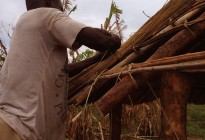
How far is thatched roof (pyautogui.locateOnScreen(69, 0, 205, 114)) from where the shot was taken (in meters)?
1.78

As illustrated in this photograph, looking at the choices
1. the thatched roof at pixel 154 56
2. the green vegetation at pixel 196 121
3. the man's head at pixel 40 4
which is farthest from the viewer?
the green vegetation at pixel 196 121

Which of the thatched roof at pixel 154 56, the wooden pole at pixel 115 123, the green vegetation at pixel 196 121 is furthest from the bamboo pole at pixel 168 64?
the green vegetation at pixel 196 121

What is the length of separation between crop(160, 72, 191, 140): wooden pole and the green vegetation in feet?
23.1

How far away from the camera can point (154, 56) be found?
194 cm

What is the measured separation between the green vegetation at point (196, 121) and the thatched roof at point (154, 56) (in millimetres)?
6755

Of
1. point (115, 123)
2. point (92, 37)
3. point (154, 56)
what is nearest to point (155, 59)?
point (154, 56)

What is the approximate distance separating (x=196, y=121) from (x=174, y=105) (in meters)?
8.91

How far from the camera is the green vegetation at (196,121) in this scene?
29.1 feet

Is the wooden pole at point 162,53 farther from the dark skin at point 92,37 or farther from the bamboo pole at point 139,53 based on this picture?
the dark skin at point 92,37

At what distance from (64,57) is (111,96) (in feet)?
1.55

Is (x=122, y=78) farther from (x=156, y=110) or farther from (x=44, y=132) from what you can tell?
(x=156, y=110)

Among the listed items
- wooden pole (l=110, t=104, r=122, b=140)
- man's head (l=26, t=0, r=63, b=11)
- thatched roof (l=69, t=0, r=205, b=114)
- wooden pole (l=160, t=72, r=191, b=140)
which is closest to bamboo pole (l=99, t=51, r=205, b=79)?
thatched roof (l=69, t=0, r=205, b=114)

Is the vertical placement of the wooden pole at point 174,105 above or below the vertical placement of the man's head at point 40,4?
below

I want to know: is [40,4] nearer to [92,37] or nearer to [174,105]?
[92,37]
